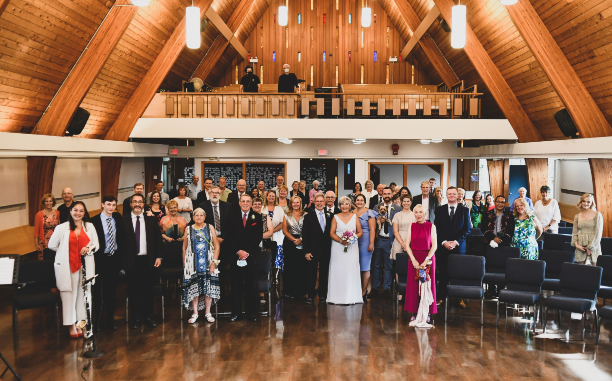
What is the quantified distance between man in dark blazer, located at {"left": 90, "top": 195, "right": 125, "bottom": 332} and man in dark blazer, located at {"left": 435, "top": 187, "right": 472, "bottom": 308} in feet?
13.1

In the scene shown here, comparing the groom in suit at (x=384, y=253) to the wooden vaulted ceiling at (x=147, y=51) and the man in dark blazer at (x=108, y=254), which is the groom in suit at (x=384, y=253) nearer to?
the man in dark blazer at (x=108, y=254)

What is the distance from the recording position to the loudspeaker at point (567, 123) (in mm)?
8961

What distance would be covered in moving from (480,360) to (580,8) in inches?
210

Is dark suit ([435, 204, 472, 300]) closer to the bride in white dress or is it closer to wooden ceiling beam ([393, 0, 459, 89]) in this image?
the bride in white dress

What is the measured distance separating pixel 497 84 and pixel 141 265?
26.7ft

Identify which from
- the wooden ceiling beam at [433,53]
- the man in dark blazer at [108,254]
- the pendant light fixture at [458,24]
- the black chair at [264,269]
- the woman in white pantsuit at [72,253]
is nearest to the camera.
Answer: the woman in white pantsuit at [72,253]

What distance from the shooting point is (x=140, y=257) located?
5.88 metres

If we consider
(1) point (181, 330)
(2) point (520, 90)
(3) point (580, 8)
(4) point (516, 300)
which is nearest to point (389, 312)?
(4) point (516, 300)

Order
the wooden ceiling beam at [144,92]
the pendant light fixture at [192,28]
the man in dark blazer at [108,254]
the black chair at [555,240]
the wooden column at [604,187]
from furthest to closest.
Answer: the wooden ceiling beam at [144,92]
the wooden column at [604,187]
the pendant light fixture at [192,28]
the black chair at [555,240]
the man in dark blazer at [108,254]

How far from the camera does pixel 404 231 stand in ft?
21.9

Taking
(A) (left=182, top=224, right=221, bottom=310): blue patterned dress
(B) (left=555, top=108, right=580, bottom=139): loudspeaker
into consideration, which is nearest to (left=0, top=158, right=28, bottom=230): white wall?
(A) (left=182, top=224, right=221, bottom=310): blue patterned dress

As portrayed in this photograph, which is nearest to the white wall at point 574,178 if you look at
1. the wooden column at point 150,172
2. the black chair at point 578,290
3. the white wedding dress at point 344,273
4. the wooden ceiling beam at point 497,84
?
the wooden ceiling beam at point 497,84

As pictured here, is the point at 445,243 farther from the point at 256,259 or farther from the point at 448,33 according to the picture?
the point at 448,33

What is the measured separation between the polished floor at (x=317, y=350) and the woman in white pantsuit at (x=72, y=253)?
52 centimetres
